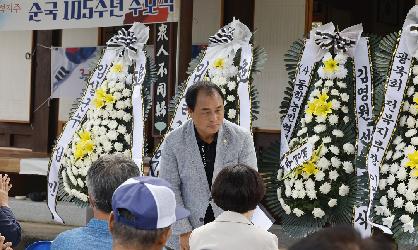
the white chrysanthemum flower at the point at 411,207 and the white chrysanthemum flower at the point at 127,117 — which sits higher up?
the white chrysanthemum flower at the point at 127,117

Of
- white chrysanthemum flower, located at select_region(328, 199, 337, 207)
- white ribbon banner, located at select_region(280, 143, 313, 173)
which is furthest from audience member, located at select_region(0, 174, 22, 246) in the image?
white chrysanthemum flower, located at select_region(328, 199, 337, 207)

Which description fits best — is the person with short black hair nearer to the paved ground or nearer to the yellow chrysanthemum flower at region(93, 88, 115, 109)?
the yellow chrysanthemum flower at region(93, 88, 115, 109)

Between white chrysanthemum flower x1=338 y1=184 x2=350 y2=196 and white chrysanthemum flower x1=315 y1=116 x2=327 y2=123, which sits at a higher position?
white chrysanthemum flower x1=315 y1=116 x2=327 y2=123

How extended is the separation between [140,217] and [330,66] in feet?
13.1

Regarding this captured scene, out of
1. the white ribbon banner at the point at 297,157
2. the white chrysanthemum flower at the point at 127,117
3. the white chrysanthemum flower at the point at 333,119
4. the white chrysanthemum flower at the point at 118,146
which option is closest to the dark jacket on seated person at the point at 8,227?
the white ribbon banner at the point at 297,157

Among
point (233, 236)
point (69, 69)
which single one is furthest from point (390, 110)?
point (69, 69)

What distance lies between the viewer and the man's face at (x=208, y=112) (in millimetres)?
4723

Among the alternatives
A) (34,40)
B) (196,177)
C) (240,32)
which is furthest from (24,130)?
(196,177)

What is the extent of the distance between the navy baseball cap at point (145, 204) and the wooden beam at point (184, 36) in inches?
211

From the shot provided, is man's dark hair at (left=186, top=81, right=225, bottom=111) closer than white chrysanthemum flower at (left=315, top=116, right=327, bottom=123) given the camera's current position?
Yes

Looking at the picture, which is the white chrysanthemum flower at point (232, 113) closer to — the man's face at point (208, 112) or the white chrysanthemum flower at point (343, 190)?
the white chrysanthemum flower at point (343, 190)

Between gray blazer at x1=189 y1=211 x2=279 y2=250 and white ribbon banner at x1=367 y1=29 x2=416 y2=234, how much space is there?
231 cm

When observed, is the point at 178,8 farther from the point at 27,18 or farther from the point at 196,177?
the point at 196,177

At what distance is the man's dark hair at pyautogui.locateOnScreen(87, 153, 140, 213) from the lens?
3.03 metres
